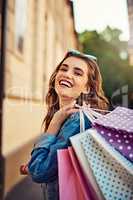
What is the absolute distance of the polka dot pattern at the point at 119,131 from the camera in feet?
2.85

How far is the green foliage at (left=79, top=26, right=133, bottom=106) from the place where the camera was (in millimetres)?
1188

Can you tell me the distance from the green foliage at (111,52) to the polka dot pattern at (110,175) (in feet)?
1.07

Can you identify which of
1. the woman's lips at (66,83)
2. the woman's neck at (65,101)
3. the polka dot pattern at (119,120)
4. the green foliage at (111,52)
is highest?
the green foliage at (111,52)

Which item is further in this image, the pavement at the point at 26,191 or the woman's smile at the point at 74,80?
the pavement at the point at 26,191

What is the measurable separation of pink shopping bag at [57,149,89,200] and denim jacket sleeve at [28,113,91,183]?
3 centimetres

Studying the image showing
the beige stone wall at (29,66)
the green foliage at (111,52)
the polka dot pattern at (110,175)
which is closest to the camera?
the polka dot pattern at (110,175)

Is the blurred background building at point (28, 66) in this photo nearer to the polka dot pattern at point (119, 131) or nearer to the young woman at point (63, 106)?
the young woman at point (63, 106)

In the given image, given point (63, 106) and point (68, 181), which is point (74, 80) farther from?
point (68, 181)

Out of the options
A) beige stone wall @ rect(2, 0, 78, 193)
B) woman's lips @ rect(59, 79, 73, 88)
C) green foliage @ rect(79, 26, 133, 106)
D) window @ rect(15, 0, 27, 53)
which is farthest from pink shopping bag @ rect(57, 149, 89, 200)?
window @ rect(15, 0, 27, 53)

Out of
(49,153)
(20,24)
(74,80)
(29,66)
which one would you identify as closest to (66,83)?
(74,80)

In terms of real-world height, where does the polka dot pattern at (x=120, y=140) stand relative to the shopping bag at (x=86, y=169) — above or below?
above

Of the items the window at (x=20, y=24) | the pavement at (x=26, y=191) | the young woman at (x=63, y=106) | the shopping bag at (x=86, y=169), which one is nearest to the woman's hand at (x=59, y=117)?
the young woman at (x=63, y=106)

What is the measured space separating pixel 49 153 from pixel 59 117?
108 mm

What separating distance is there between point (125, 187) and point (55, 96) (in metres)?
0.35
